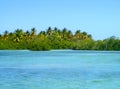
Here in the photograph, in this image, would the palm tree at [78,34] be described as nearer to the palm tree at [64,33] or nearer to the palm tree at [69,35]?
the palm tree at [69,35]

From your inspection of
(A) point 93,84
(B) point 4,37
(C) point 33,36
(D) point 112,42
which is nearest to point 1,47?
(B) point 4,37

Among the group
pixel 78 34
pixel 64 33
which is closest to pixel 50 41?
pixel 64 33

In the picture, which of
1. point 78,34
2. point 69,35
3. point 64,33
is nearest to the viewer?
point 64,33

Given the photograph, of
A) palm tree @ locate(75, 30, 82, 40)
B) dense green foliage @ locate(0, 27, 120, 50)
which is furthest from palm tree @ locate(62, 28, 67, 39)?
palm tree @ locate(75, 30, 82, 40)

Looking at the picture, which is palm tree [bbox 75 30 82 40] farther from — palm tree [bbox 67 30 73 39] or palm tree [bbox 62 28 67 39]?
palm tree [bbox 62 28 67 39]

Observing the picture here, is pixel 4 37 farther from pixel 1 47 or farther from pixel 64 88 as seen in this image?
pixel 64 88

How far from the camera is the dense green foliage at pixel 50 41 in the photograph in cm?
10769

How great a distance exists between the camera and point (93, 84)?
19.7 meters

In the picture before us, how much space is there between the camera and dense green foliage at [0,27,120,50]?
4240 inches

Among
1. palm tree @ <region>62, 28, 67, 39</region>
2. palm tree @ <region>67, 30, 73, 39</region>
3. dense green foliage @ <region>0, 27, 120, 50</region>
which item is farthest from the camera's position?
palm tree @ <region>67, 30, 73, 39</region>

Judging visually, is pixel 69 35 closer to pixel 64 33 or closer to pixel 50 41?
pixel 64 33

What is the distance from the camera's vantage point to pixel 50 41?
112m

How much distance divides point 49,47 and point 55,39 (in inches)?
186

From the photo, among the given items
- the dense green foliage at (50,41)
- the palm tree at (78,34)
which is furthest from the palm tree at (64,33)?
the palm tree at (78,34)
